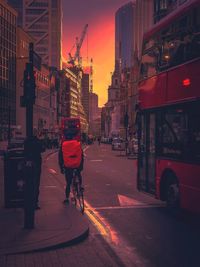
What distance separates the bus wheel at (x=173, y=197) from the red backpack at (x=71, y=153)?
2222 mm

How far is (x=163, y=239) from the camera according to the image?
26.3 ft

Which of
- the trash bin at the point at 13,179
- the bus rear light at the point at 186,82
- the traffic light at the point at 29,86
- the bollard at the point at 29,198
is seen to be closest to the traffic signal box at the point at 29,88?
the traffic light at the point at 29,86

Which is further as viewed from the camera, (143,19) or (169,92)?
(143,19)

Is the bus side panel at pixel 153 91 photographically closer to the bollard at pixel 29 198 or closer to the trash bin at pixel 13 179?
the trash bin at pixel 13 179

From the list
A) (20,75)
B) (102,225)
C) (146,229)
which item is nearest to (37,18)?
(20,75)

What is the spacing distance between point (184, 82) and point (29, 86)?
3243 mm

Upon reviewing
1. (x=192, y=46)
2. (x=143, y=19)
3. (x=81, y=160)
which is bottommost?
(x=81, y=160)

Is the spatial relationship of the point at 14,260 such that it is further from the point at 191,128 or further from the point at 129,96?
the point at 129,96

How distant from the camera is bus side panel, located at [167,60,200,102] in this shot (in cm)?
936

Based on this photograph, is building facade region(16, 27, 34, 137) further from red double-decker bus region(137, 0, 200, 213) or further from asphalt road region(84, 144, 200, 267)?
red double-decker bus region(137, 0, 200, 213)

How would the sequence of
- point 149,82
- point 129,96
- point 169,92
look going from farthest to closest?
point 129,96 < point 149,82 < point 169,92

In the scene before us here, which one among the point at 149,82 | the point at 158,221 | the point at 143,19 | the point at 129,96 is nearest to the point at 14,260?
the point at 158,221

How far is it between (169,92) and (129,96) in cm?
12976

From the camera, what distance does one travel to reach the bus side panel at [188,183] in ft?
30.8
